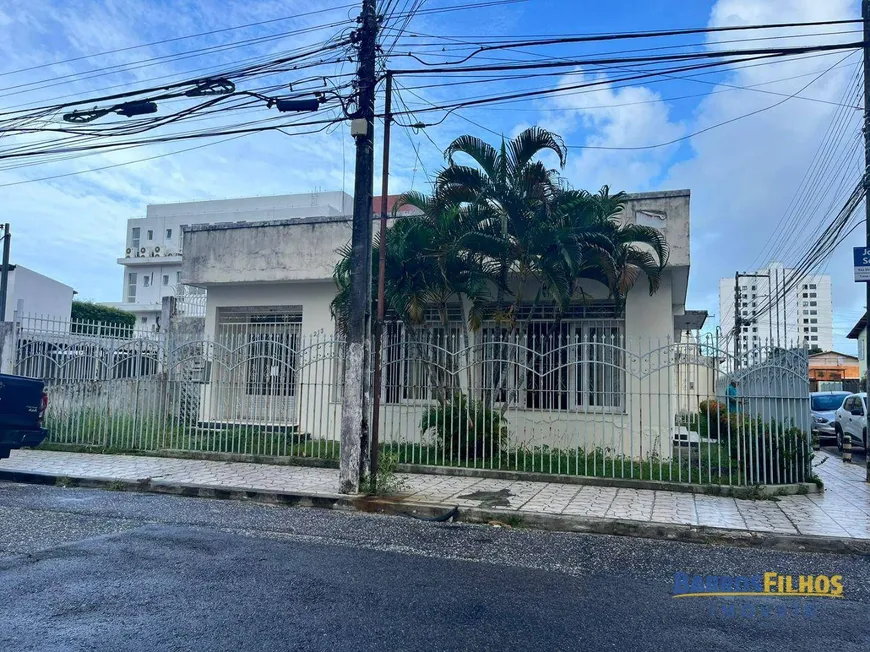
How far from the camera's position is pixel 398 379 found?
11.9 m

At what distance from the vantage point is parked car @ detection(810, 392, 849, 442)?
61.4ft

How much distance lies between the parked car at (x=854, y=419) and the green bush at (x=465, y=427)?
9.87 metres

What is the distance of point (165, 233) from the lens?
184ft

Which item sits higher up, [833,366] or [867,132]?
[867,132]

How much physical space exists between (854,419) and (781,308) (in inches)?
817

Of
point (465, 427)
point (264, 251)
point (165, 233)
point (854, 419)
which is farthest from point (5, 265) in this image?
→ point (165, 233)

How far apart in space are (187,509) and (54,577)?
3.10 metres

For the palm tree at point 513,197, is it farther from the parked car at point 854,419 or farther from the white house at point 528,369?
the parked car at point 854,419

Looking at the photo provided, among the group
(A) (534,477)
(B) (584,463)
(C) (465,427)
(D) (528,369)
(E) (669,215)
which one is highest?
(E) (669,215)

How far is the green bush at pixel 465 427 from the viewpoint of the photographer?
10727 millimetres

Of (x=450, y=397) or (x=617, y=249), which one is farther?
(x=450, y=397)

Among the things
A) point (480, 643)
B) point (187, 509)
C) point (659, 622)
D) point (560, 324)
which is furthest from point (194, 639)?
point (560, 324)

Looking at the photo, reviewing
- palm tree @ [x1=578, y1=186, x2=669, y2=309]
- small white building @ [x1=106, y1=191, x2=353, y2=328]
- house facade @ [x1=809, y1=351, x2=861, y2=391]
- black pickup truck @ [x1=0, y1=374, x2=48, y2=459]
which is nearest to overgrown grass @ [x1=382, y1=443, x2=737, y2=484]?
palm tree @ [x1=578, y1=186, x2=669, y2=309]

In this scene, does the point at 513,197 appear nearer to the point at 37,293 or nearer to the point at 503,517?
the point at 503,517
